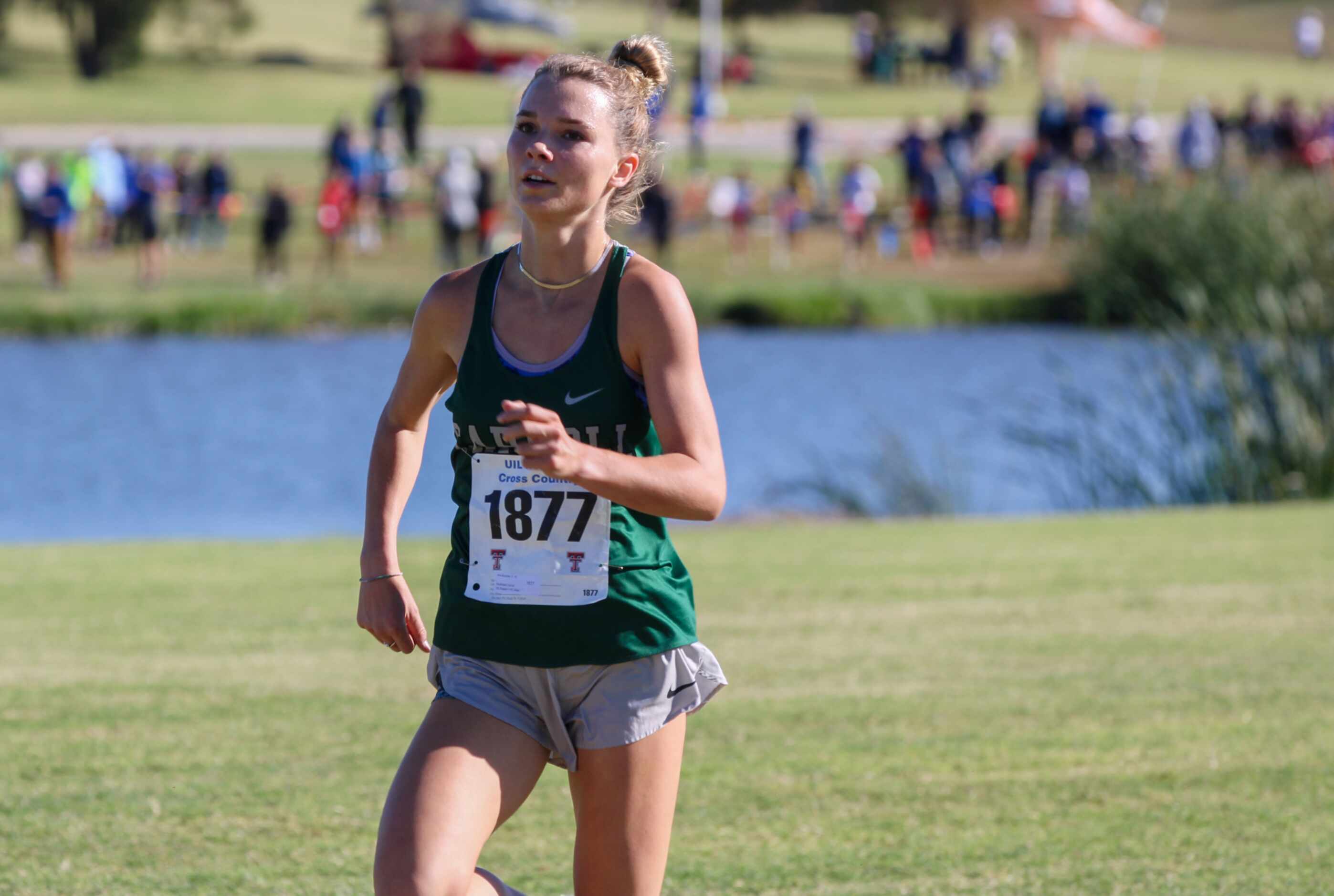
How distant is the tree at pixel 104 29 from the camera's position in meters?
61.2

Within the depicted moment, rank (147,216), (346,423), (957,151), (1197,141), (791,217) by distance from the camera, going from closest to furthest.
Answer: (346,423) < (147,216) < (791,217) < (957,151) < (1197,141)

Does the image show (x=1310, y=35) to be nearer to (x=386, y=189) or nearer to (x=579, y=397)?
(x=386, y=189)

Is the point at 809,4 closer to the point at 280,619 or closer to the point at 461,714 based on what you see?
the point at 280,619

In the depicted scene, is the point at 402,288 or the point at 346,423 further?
the point at 402,288

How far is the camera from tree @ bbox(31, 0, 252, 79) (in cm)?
6116

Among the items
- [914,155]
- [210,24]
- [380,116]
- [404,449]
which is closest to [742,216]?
[914,155]

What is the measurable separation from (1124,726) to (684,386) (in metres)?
3.71

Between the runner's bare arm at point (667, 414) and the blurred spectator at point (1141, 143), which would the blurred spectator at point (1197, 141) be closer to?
the blurred spectator at point (1141, 143)

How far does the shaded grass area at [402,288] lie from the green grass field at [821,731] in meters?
20.3

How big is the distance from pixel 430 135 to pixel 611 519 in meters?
46.1

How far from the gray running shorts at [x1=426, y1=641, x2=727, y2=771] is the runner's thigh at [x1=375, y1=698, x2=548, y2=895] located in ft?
0.10

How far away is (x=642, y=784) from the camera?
11.5 ft

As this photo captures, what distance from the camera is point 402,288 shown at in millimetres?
32250

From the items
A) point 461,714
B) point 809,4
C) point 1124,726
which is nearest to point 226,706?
point 1124,726
